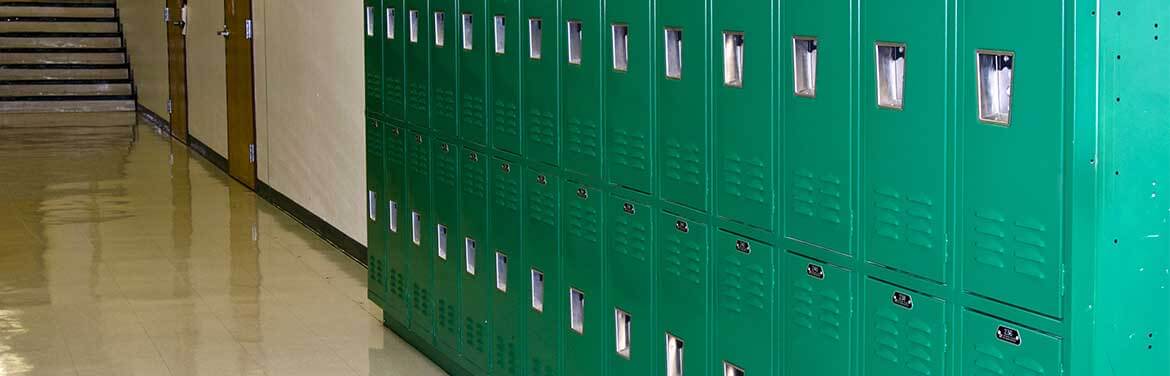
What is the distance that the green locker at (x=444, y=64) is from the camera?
16.9 feet

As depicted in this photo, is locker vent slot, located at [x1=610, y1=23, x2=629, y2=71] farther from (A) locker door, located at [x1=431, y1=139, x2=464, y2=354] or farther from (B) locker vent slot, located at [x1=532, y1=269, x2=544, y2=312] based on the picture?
(A) locker door, located at [x1=431, y1=139, x2=464, y2=354]

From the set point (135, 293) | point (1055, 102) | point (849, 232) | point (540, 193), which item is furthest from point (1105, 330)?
point (135, 293)

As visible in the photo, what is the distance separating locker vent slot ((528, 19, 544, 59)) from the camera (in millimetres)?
4439

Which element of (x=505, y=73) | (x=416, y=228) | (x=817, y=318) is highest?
(x=505, y=73)

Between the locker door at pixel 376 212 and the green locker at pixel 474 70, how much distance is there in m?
1.04

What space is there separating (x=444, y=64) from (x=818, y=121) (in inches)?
94.4

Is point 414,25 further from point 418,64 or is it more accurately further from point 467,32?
point 467,32

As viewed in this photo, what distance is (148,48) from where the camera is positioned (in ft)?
50.5

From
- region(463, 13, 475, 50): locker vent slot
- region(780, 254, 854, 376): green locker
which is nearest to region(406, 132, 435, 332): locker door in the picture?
region(463, 13, 475, 50): locker vent slot

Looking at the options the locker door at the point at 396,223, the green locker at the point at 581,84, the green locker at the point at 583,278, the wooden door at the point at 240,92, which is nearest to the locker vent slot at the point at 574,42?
the green locker at the point at 581,84

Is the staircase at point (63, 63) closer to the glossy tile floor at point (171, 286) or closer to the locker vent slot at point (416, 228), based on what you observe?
the glossy tile floor at point (171, 286)

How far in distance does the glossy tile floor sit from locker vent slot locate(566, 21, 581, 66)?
1764mm

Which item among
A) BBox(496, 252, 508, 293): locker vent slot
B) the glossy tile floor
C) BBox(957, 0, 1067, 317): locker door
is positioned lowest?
the glossy tile floor

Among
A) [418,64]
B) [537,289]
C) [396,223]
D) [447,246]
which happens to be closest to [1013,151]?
[537,289]
